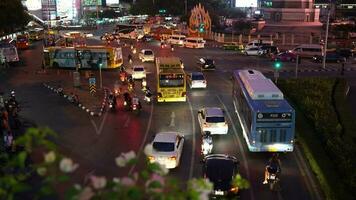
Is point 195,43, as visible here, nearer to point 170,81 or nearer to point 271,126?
point 170,81

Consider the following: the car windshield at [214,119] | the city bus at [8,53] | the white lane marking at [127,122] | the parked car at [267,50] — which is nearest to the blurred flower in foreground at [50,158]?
the car windshield at [214,119]

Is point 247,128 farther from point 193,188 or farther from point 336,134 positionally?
point 193,188

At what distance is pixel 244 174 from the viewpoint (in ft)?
67.9

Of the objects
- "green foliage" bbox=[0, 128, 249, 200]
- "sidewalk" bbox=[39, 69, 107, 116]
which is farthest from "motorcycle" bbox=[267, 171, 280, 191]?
"sidewalk" bbox=[39, 69, 107, 116]

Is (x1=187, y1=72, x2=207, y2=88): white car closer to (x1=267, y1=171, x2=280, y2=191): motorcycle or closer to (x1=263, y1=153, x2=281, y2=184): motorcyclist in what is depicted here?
(x1=263, y1=153, x2=281, y2=184): motorcyclist

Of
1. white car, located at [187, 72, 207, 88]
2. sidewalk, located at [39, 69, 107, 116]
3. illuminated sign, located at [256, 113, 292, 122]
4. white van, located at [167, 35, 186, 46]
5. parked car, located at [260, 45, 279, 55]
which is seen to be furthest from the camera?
white van, located at [167, 35, 186, 46]

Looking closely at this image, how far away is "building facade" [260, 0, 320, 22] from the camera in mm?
85125

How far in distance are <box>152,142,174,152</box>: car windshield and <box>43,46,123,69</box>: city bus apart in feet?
92.1

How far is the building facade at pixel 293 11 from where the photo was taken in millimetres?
85125

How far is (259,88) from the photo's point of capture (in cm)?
2442

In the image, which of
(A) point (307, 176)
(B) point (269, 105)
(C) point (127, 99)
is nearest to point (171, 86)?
(C) point (127, 99)

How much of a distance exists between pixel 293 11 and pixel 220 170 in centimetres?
7274

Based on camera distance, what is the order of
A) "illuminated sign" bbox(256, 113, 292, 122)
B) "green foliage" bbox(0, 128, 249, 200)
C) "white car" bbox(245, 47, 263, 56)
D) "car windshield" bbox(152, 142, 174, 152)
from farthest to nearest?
"white car" bbox(245, 47, 263, 56)
"illuminated sign" bbox(256, 113, 292, 122)
"car windshield" bbox(152, 142, 174, 152)
"green foliage" bbox(0, 128, 249, 200)

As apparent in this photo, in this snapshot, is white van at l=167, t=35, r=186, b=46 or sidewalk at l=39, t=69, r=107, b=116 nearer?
sidewalk at l=39, t=69, r=107, b=116
